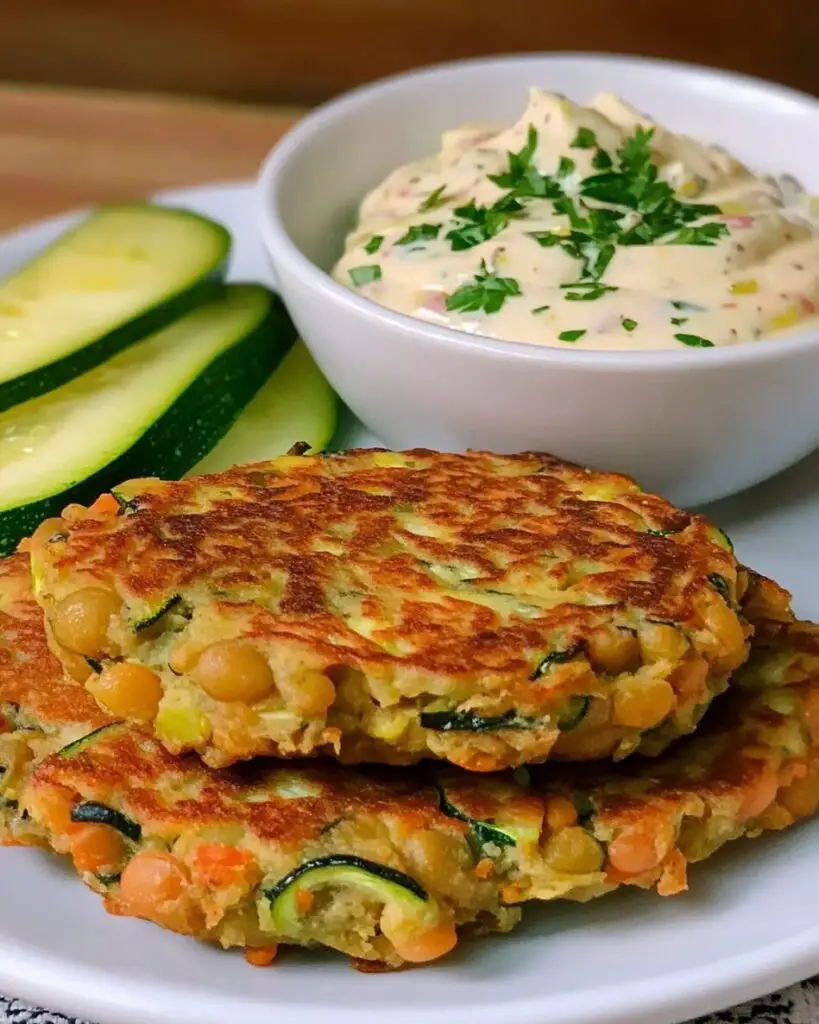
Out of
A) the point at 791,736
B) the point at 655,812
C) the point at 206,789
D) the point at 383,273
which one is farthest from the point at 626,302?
the point at 206,789

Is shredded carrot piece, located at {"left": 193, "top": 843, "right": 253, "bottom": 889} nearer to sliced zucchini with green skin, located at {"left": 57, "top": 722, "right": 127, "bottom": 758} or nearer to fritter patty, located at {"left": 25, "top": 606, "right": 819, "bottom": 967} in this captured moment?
fritter patty, located at {"left": 25, "top": 606, "right": 819, "bottom": 967}

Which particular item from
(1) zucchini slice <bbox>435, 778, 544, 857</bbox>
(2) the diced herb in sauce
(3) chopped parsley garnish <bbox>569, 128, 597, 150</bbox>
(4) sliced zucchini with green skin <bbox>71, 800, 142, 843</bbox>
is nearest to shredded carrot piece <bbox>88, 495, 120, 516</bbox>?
(4) sliced zucchini with green skin <bbox>71, 800, 142, 843</bbox>

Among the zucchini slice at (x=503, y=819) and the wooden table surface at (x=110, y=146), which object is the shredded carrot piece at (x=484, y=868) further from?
the wooden table surface at (x=110, y=146)

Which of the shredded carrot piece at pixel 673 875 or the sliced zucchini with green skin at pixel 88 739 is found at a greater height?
the shredded carrot piece at pixel 673 875

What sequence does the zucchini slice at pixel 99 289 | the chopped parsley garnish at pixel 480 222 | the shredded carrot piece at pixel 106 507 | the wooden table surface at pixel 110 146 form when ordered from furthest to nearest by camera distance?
1. the wooden table surface at pixel 110 146
2. the zucchini slice at pixel 99 289
3. the chopped parsley garnish at pixel 480 222
4. the shredded carrot piece at pixel 106 507

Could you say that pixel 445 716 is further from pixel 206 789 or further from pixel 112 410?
pixel 112 410

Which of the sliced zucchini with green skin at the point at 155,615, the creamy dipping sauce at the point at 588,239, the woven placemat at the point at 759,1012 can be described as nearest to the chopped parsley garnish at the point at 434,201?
the creamy dipping sauce at the point at 588,239

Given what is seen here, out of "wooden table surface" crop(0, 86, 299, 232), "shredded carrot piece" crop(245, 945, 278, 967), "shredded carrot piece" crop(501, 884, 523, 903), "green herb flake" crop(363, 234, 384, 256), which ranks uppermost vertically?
"green herb flake" crop(363, 234, 384, 256)

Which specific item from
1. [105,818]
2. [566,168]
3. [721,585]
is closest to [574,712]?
[721,585]

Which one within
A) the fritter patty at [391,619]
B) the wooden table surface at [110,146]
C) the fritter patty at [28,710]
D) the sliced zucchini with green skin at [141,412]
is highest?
the fritter patty at [391,619]
